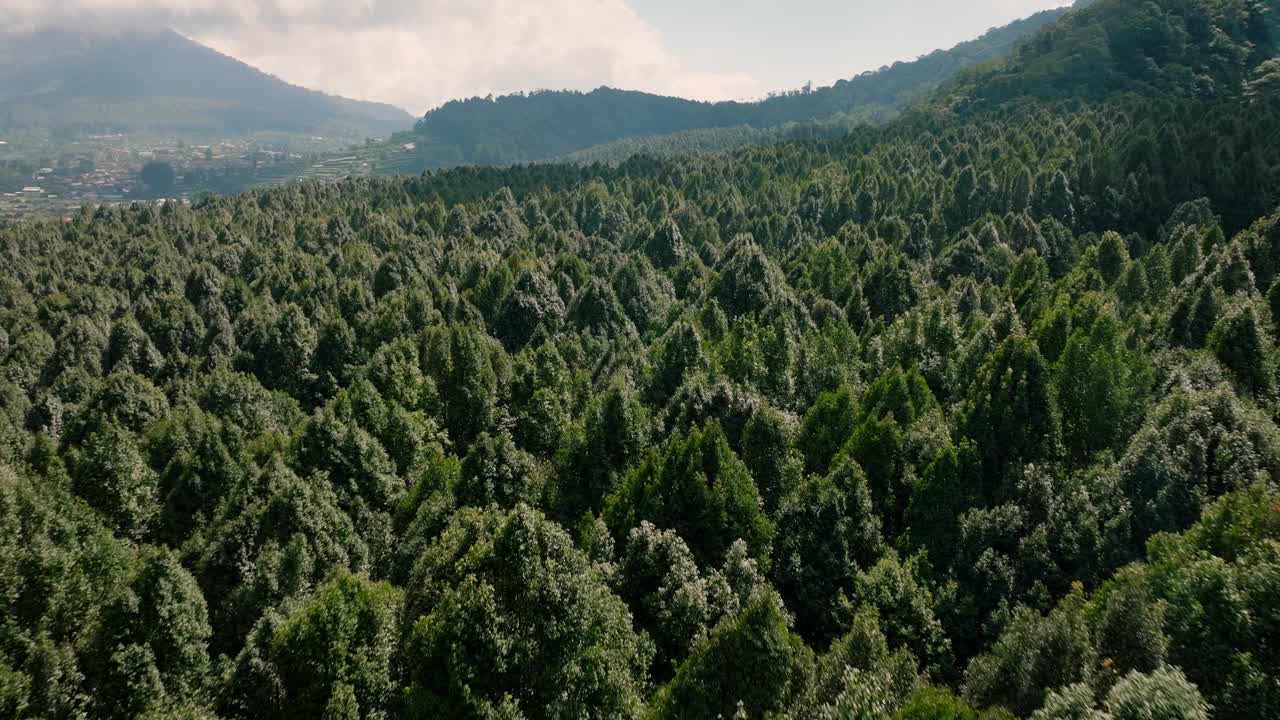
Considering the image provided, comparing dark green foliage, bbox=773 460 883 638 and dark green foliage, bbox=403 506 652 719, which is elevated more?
dark green foliage, bbox=403 506 652 719

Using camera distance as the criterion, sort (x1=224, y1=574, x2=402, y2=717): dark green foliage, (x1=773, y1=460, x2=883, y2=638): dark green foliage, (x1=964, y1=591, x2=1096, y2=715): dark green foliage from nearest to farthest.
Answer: (x1=964, y1=591, x2=1096, y2=715): dark green foliage < (x1=224, y1=574, x2=402, y2=717): dark green foliage < (x1=773, y1=460, x2=883, y2=638): dark green foliage

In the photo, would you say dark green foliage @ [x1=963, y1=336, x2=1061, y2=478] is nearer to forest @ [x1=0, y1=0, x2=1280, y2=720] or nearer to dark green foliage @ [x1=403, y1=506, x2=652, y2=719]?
forest @ [x1=0, y1=0, x2=1280, y2=720]

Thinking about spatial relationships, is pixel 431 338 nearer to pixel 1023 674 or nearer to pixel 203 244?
pixel 1023 674

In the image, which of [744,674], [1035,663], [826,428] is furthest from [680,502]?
[1035,663]

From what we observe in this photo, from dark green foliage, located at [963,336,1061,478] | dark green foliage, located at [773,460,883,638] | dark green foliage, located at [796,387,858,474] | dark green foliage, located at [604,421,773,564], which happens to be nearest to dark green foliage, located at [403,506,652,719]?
dark green foliage, located at [604,421,773,564]

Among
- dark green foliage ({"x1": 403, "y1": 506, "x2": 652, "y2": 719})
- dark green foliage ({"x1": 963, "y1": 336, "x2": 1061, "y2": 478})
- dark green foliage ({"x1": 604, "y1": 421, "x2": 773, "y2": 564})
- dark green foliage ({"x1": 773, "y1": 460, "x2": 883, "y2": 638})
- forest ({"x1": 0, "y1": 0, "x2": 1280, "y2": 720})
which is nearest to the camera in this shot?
dark green foliage ({"x1": 403, "y1": 506, "x2": 652, "y2": 719})

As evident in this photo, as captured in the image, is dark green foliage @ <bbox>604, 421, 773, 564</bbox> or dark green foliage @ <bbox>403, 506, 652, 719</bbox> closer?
dark green foliage @ <bbox>403, 506, 652, 719</bbox>

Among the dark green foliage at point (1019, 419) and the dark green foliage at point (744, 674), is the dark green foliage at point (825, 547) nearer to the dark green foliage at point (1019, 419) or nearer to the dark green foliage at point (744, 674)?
the dark green foliage at point (1019, 419)

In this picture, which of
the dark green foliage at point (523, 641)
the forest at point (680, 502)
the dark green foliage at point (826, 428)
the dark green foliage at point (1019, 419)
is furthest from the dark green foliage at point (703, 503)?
the dark green foliage at point (1019, 419)

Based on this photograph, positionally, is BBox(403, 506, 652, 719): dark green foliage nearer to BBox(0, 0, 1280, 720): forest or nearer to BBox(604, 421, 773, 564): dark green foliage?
BBox(0, 0, 1280, 720): forest
